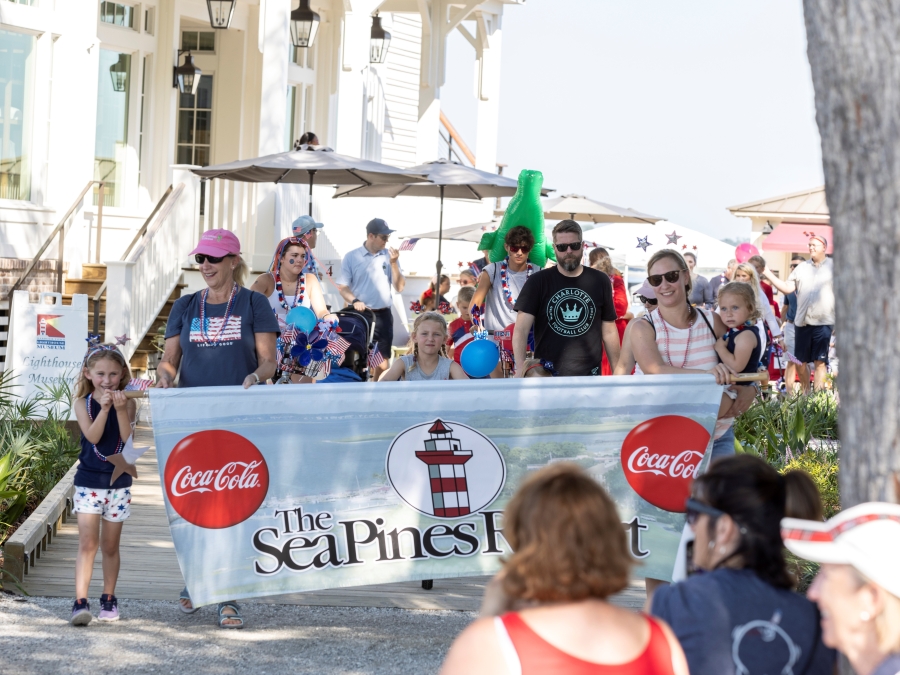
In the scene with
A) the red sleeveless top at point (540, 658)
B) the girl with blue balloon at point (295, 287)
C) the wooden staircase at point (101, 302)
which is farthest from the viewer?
the wooden staircase at point (101, 302)

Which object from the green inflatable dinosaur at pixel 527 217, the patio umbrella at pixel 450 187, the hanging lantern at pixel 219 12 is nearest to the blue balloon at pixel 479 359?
the green inflatable dinosaur at pixel 527 217

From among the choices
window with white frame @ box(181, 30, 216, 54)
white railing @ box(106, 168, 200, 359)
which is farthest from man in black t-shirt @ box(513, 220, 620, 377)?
window with white frame @ box(181, 30, 216, 54)

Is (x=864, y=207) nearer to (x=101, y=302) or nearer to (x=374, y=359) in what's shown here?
(x=374, y=359)

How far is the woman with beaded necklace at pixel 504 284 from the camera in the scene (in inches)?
323

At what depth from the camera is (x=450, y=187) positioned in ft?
46.7

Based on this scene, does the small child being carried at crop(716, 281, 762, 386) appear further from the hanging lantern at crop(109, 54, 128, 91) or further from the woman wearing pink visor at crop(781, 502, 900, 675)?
the hanging lantern at crop(109, 54, 128, 91)

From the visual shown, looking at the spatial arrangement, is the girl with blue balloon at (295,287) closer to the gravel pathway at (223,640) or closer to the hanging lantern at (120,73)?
the gravel pathway at (223,640)

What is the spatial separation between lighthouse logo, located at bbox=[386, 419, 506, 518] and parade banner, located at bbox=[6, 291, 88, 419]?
6378mm

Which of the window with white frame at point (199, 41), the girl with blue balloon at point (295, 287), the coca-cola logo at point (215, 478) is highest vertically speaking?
the window with white frame at point (199, 41)

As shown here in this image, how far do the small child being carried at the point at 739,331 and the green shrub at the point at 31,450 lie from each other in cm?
405

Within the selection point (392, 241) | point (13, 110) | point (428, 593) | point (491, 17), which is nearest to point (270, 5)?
point (13, 110)

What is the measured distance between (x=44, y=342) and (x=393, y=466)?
6.76 meters

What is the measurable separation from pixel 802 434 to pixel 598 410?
4.29 m

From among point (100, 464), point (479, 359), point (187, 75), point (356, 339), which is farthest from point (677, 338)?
point (187, 75)
